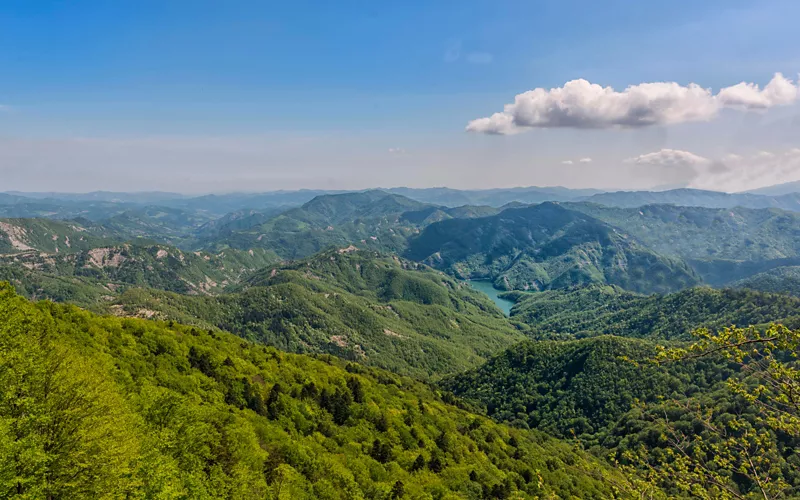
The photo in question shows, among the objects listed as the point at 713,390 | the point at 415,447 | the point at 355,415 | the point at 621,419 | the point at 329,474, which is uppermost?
the point at 329,474

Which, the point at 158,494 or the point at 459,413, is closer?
the point at 158,494

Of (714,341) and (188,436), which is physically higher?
(714,341)

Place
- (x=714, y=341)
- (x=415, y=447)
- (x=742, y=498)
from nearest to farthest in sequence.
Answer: (x=714, y=341), (x=742, y=498), (x=415, y=447)

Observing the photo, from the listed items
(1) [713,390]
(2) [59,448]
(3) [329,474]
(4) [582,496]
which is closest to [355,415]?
(3) [329,474]

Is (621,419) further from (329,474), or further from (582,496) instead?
(329,474)

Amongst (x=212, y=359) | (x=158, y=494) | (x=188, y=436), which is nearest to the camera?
(x=158, y=494)

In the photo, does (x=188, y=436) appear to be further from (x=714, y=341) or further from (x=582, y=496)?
(x=582, y=496)

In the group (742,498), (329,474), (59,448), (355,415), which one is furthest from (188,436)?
(355,415)
